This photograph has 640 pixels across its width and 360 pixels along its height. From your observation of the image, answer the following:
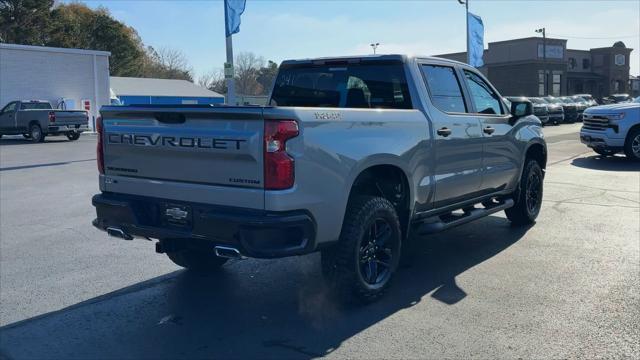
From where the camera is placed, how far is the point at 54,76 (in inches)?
1256

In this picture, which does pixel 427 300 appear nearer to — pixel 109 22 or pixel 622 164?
pixel 622 164

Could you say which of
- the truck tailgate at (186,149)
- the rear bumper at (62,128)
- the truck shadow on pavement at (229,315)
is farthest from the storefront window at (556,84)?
the truck tailgate at (186,149)

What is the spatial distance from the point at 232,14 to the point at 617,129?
10894 millimetres

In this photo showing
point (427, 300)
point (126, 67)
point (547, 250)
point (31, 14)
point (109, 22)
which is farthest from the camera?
point (126, 67)

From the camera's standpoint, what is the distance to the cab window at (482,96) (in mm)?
6547

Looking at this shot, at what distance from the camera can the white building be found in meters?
29.9

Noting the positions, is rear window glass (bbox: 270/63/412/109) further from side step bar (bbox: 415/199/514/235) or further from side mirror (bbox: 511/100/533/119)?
side mirror (bbox: 511/100/533/119)

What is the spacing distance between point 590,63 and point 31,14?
194 ft

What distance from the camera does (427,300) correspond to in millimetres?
5047

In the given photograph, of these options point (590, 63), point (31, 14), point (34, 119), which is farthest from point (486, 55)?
point (34, 119)

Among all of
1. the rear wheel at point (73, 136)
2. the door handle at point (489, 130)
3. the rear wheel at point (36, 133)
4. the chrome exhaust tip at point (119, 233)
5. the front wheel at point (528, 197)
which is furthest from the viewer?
the rear wheel at point (73, 136)

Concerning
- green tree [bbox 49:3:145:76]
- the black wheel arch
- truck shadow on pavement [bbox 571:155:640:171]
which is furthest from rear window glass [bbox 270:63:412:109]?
green tree [bbox 49:3:145:76]

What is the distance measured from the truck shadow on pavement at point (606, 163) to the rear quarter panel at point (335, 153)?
1006cm

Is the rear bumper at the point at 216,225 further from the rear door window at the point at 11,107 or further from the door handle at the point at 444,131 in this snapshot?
the rear door window at the point at 11,107
